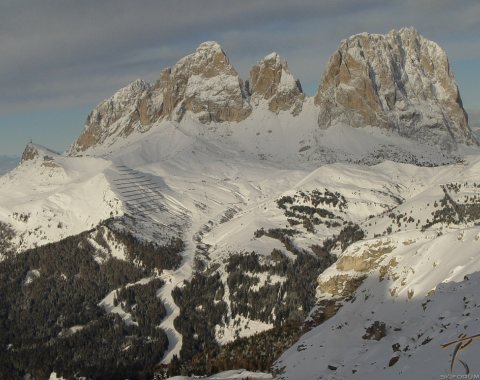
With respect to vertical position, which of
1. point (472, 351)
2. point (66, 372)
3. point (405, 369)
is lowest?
point (66, 372)

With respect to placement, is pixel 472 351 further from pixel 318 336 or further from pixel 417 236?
pixel 417 236

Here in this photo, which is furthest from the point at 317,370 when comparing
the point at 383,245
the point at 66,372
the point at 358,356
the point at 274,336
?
the point at 66,372

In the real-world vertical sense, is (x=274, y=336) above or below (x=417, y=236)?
below

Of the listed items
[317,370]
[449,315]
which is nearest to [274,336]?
[317,370]

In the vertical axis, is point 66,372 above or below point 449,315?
below

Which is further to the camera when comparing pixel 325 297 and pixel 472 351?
pixel 325 297

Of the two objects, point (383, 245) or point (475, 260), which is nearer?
point (475, 260)

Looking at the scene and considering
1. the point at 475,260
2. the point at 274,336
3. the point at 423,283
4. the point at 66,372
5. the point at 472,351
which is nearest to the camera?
the point at 472,351

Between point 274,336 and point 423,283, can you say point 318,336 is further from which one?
point 274,336

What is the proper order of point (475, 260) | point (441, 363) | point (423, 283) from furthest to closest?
point (423, 283) < point (475, 260) < point (441, 363)
